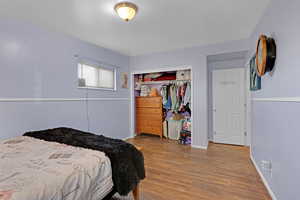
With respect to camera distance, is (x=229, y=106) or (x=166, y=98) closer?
(x=229, y=106)

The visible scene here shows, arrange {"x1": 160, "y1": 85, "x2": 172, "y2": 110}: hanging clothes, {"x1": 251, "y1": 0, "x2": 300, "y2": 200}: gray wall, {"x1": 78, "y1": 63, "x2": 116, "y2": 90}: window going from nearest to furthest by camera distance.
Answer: {"x1": 251, "y1": 0, "x2": 300, "y2": 200}: gray wall < {"x1": 78, "y1": 63, "x2": 116, "y2": 90}: window < {"x1": 160, "y1": 85, "x2": 172, "y2": 110}: hanging clothes

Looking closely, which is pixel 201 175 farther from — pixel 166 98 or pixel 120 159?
pixel 166 98

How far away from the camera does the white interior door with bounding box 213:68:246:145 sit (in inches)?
143

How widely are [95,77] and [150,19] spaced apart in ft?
6.22

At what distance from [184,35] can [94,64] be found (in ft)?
6.70

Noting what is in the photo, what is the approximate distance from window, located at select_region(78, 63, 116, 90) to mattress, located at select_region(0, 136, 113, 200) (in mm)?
1884

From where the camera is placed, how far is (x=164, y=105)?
4.37 meters

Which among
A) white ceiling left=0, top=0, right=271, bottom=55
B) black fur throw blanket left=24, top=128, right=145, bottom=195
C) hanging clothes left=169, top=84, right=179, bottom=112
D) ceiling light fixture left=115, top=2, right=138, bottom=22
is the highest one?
white ceiling left=0, top=0, right=271, bottom=55

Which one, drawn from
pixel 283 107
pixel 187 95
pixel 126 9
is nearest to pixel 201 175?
pixel 283 107

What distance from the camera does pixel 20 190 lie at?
0.81m

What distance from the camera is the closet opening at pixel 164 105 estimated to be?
4.04m

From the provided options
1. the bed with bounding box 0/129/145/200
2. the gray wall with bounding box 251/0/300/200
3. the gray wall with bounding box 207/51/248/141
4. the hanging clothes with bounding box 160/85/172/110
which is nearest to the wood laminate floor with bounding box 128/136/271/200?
the gray wall with bounding box 251/0/300/200

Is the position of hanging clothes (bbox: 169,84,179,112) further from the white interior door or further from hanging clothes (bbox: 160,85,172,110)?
the white interior door

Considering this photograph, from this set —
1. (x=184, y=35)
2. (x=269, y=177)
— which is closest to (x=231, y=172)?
(x=269, y=177)
